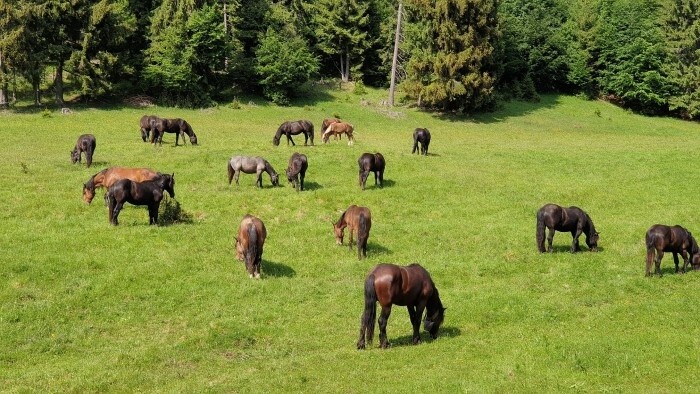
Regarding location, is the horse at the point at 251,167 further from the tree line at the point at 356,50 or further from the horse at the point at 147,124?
the tree line at the point at 356,50

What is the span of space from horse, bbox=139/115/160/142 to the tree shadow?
2066 cm

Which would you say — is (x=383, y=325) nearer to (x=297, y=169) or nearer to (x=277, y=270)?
(x=277, y=270)

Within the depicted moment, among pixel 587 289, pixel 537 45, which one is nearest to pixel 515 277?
pixel 587 289

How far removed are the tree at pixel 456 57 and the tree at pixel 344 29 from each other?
10.1 metres

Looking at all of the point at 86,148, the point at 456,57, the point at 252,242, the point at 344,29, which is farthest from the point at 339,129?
the point at 344,29

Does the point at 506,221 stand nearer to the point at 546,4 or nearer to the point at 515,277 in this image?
the point at 515,277

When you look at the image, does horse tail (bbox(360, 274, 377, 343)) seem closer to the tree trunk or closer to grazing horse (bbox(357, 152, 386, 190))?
grazing horse (bbox(357, 152, 386, 190))

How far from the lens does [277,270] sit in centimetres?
2106

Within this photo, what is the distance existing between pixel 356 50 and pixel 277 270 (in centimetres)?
5909

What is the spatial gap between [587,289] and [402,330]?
698 centimetres

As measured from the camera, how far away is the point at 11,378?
13.3 metres

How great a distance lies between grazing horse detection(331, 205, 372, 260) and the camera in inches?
874

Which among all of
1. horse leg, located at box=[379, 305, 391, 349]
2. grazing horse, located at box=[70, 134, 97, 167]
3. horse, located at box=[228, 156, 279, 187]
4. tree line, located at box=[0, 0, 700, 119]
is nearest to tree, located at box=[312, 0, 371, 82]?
tree line, located at box=[0, 0, 700, 119]

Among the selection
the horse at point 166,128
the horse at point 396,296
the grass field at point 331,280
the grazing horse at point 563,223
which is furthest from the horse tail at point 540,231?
the horse at point 166,128
